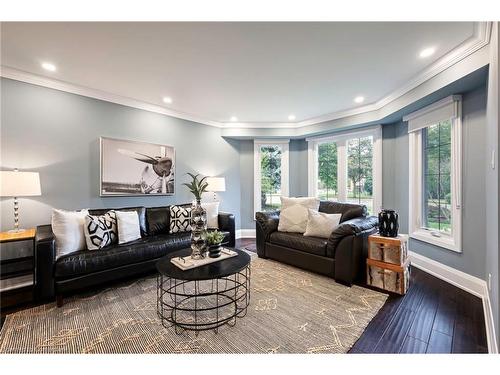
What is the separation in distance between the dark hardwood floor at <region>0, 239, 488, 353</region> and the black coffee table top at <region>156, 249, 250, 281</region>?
3.41 ft

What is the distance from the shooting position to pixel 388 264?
246 centimetres

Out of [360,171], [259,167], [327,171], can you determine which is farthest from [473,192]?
[259,167]

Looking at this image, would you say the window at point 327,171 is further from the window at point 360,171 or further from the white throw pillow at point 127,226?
the white throw pillow at point 127,226

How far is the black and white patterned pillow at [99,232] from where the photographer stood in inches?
97.7

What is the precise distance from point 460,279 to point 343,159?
2664mm

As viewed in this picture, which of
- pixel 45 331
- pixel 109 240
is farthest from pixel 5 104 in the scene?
pixel 45 331

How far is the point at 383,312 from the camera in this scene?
205cm

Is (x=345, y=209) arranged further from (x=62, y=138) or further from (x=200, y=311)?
(x=62, y=138)

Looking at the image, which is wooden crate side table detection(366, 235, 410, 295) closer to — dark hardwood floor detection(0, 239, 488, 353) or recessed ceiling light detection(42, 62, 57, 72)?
dark hardwood floor detection(0, 239, 488, 353)

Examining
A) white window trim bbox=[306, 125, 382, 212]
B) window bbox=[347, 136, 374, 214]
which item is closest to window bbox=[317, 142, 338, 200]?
white window trim bbox=[306, 125, 382, 212]

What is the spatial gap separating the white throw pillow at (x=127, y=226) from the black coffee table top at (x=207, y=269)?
1.04m

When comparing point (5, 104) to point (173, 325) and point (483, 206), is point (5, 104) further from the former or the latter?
point (483, 206)
